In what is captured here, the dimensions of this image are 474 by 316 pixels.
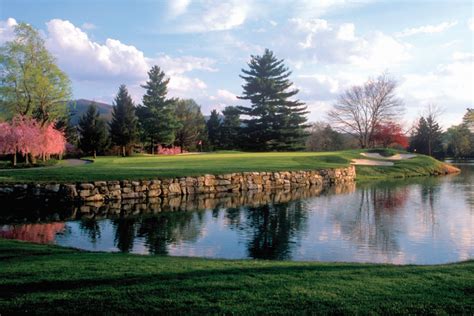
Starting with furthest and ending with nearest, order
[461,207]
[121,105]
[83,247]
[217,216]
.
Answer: [121,105] → [461,207] → [217,216] → [83,247]

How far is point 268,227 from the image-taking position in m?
11.1

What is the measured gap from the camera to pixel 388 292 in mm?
4383

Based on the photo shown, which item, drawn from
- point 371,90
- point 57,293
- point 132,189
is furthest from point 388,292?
point 371,90

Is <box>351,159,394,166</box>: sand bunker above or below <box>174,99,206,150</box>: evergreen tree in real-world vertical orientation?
below

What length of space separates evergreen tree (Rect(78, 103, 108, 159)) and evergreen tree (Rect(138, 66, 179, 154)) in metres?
5.19

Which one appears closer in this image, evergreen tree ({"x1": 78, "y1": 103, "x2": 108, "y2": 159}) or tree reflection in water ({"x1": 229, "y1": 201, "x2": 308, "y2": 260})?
tree reflection in water ({"x1": 229, "y1": 201, "x2": 308, "y2": 260})

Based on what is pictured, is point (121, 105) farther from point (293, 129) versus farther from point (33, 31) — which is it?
point (293, 129)

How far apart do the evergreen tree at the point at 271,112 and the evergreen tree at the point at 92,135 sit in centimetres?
1570

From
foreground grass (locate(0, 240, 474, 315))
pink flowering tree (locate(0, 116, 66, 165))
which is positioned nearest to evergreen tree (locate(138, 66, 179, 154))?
pink flowering tree (locate(0, 116, 66, 165))

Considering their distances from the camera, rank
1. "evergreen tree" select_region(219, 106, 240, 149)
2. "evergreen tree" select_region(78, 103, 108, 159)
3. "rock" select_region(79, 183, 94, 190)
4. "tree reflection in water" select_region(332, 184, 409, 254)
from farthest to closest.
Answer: "evergreen tree" select_region(219, 106, 240, 149) → "evergreen tree" select_region(78, 103, 108, 159) → "rock" select_region(79, 183, 94, 190) → "tree reflection in water" select_region(332, 184, 409, 254)

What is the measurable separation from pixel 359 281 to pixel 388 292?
448mm

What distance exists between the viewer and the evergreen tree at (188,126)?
52.2 m

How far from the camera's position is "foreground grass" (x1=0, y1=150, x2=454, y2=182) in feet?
54.7

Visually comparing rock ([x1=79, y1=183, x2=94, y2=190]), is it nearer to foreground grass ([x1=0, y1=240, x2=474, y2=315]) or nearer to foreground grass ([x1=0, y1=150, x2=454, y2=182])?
foreground grass ([x1=0, y1=150, x2=454, y2=182])
